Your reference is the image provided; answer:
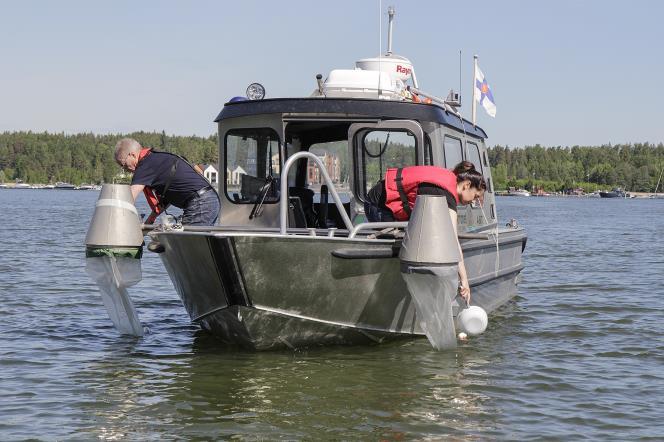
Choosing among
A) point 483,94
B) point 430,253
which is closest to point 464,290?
point 430,253

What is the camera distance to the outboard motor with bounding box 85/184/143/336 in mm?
9445

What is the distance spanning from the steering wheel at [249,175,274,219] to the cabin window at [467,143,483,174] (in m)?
2.89

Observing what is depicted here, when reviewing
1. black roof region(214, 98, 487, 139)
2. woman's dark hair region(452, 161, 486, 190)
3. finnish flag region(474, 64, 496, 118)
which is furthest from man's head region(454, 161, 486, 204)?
finnish flag region(474, 64, 496, 118)

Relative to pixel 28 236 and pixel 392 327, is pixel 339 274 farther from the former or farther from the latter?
pixel 28 236

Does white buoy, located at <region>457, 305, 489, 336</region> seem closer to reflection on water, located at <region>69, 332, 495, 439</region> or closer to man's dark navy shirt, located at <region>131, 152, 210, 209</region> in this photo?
reflection on water, located at <region>69, 332, 495, 439</region>

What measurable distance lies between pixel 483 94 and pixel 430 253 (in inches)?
275

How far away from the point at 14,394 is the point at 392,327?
362cm

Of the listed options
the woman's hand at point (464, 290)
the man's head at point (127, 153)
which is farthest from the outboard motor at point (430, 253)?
the man's head at point (127, 153)

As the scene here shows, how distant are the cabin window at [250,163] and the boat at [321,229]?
1cm

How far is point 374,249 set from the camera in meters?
8.89

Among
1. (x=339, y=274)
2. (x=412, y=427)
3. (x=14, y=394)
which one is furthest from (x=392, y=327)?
(x=14, y=394)

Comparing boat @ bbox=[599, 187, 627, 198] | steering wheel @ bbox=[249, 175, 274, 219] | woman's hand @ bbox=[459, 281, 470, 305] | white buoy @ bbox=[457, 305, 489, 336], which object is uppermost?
steering wheel @ bbox=[249, 175, 274, 219]

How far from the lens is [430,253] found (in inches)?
332

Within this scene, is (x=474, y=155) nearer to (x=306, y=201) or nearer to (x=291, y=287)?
(x=306, y=201)
